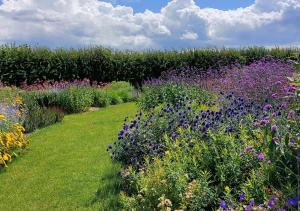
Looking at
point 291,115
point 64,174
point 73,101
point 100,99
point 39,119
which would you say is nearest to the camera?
point 291,115

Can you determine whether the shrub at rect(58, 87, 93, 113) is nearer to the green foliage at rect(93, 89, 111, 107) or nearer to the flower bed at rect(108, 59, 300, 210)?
the green foliage at rect(93, 89, 111, 107)

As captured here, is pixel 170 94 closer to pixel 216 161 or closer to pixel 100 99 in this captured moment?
pixel 100 99

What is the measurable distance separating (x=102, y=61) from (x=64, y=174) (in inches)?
661

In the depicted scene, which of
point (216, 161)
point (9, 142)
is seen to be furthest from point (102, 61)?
point (216, 161)

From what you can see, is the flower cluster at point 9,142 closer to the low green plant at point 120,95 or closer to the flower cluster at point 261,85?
the flower cluster at point 261,85

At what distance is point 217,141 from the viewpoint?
5.27 meters

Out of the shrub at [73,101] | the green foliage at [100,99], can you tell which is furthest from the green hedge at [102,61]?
the shrub at [73,101]

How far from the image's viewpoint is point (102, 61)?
23.7 metres

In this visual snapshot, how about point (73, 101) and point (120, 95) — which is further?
point (120, 95)

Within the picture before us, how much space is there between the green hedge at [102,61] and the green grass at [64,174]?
11.8m

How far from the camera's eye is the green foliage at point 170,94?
1265 cm

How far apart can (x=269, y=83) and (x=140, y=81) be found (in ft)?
47.8

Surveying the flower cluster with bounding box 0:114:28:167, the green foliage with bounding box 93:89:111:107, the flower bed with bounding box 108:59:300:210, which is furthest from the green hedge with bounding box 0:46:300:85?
the flower bed with bounding box 108:59:300:210

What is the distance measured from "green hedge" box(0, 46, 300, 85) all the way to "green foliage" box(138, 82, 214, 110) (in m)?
10.4
